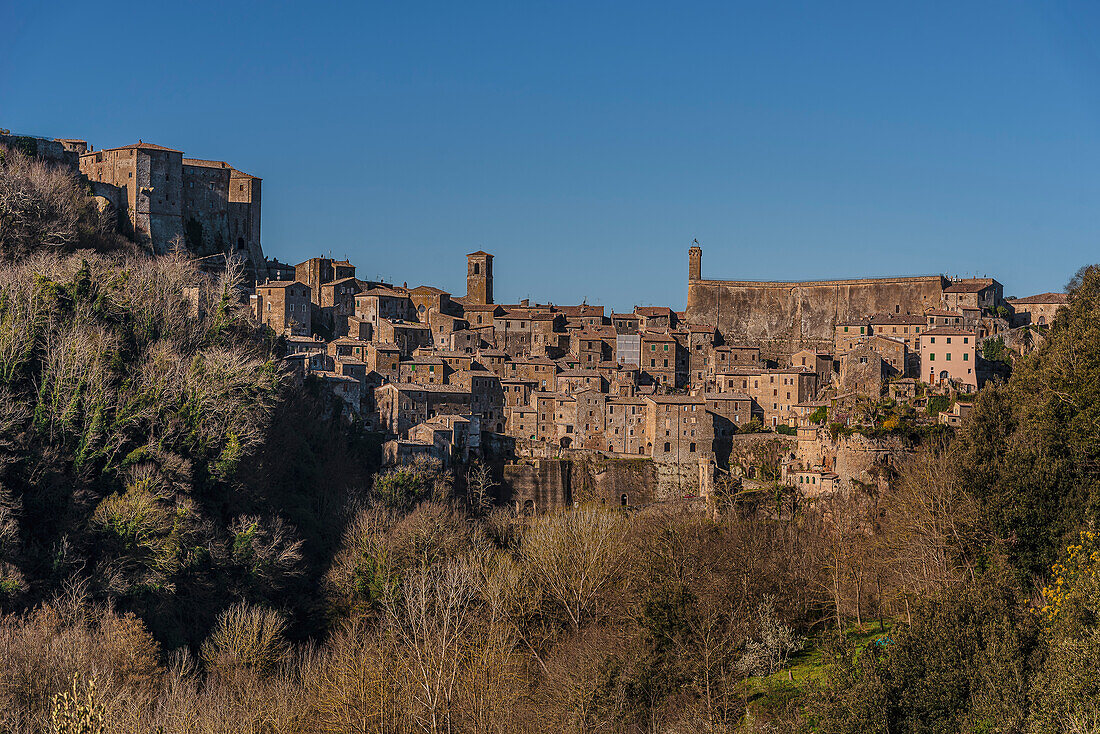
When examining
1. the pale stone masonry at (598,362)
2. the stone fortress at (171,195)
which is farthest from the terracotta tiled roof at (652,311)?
the stone fortress at (171,195)

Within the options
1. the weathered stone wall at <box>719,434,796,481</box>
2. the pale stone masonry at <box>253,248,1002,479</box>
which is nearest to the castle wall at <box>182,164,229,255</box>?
the pale stone masonry at <box>253,248,1002,479</box>

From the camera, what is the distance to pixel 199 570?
42.8 meters

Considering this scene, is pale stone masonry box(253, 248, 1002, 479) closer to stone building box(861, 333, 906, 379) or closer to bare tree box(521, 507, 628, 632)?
stone building box(861, 333, 906, 379)

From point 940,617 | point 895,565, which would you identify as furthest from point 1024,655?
point 895,565

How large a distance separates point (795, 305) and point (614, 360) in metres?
13.9

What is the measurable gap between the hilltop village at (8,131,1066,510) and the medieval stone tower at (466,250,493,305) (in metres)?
3.53

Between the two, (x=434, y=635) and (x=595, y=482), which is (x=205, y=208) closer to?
(x=595, y=482)

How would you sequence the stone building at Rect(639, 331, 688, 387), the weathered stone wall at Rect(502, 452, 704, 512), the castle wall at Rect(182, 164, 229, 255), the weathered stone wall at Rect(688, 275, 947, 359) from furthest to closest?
the weathered stone wall at Rect(688, 275, 947, 359) → the castle wall at Rect(182, 164, 229, 255) → the stone building at Rect(639, 331, 688, 387) → the weathered stone wall at Rect(502, 452, 704, 512)

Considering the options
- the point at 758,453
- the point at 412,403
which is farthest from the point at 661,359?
the point at 412,403

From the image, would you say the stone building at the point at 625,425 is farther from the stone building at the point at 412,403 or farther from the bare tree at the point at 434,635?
the bare tree at the point at 434,635

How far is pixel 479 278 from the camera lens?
313 ft

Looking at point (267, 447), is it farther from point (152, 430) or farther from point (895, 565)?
point (895, 565)

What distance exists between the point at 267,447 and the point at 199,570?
33.2 feet

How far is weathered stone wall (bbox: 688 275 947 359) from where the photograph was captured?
7981 cm
